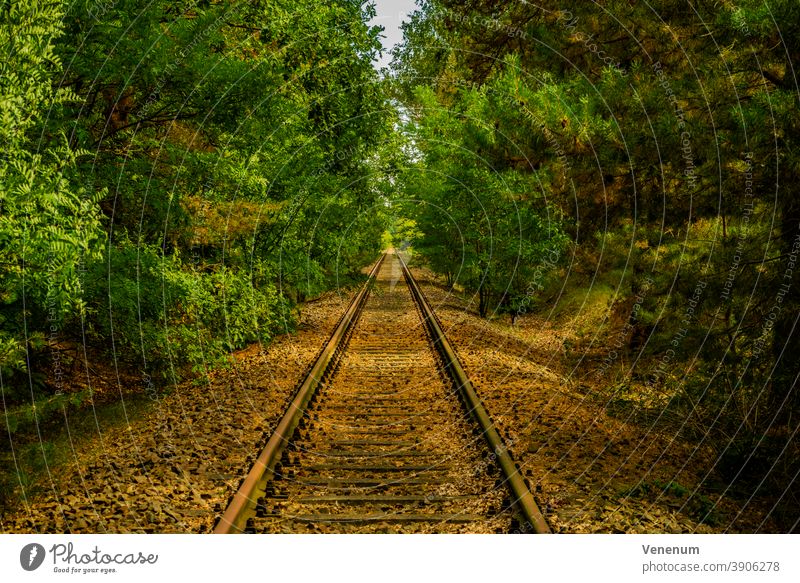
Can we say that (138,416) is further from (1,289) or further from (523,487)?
(523,487)

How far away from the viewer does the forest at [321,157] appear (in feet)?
21.7

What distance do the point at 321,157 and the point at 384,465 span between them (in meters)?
8.81

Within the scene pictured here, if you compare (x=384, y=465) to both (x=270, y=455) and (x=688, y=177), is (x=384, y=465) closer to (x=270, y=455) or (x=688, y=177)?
(x=270, y=455)

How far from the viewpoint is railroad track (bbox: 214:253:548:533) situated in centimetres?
615

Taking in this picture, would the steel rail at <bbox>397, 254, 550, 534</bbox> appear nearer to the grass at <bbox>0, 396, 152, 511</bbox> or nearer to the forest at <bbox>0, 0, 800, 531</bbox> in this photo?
the forest at <bbox>0, 0, 800, 531</bbox>

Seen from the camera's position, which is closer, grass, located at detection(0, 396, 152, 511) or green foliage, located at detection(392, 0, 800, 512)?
green foliage, located at detection(392, 0, 800, 512)

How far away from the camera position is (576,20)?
420 inches

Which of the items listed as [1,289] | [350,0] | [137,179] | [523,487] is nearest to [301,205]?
[350,0]

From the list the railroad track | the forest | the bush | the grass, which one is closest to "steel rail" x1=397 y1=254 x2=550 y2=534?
the railroad track

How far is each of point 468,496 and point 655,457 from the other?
2.86 meters

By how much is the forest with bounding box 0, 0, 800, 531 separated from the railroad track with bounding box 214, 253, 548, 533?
212cm

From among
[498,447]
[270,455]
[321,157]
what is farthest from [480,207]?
[270,455]

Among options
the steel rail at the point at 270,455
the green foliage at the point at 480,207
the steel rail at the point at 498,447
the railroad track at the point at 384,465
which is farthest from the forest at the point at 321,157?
the green foliage at the point at 480,207

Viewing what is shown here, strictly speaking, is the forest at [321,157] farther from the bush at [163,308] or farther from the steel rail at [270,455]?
the steel rail at [270,455]
